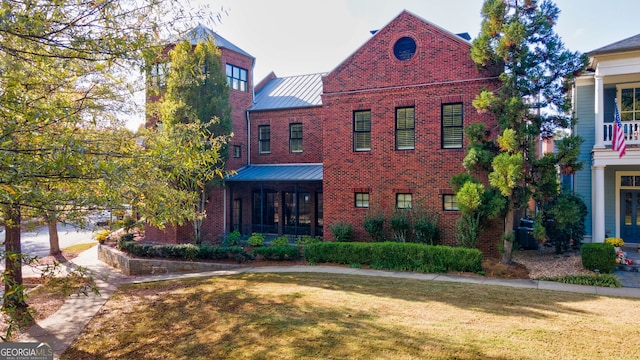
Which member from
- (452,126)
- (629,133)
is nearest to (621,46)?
(629,133)

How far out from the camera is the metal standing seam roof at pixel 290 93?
2159 centimetres

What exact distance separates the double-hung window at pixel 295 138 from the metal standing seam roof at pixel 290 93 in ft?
3.49

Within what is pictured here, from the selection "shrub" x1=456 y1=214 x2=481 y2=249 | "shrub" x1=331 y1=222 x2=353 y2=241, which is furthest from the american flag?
"shrub" x1=331 y1=222 x2=353 y2=241

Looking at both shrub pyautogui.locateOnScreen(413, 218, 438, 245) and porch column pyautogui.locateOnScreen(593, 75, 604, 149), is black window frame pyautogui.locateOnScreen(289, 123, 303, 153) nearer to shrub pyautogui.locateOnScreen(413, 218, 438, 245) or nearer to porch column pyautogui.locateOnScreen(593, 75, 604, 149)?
shrub pyautogui.locateOnScreen(413, 218, 438, 245)

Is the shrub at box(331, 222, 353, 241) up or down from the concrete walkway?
up

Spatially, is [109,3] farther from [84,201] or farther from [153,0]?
[84,201]

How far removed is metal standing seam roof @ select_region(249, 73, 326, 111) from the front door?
533 inches

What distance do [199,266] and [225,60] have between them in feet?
36.0

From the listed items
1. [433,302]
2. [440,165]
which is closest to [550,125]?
[440,165]

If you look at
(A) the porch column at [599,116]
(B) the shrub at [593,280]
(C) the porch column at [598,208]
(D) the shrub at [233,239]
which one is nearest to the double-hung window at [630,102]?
(A) the porch column at [599,116]

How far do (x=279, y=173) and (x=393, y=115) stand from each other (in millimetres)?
6795

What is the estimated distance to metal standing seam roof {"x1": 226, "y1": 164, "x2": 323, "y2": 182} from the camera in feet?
62.3

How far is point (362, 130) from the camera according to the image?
16.5 m

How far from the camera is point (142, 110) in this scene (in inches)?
547
